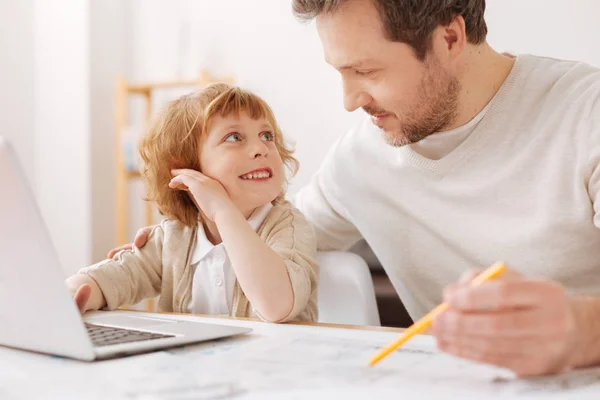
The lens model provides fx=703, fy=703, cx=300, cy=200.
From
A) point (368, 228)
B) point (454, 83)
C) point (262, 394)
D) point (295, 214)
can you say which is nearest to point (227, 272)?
point (295, 214)

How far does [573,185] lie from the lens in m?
1.20

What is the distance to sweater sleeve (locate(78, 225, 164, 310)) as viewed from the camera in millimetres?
1312

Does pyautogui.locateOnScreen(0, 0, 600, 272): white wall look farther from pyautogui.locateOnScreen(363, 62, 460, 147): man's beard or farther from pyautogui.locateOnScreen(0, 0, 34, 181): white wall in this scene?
pyautogui.locateOnScreen(363, 62, 460, 147): man's beard

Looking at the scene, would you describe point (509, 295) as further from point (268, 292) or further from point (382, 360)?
point (268, 292)

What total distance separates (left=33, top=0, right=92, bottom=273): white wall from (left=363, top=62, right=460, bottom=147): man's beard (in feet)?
8.99

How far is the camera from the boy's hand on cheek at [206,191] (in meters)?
1.23

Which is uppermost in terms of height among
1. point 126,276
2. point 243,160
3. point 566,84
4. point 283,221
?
point 566,84

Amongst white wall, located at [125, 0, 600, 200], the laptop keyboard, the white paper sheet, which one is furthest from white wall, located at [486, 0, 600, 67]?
the laptop keyboard

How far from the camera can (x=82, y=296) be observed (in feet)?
4.00

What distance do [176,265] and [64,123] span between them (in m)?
2.72

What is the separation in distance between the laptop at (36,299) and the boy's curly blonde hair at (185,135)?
20.3 inches

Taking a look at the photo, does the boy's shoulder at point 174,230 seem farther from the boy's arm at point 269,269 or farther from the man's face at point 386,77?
the man's face at point 386,77

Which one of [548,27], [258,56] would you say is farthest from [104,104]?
[548,27]

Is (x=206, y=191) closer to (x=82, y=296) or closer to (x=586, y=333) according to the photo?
(x=82, y=296)
